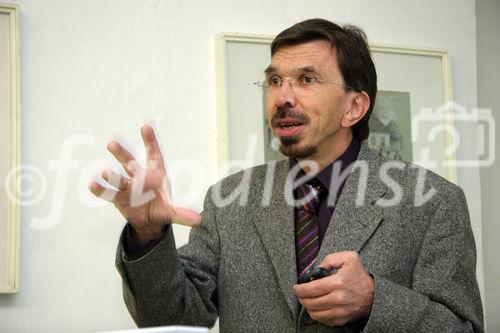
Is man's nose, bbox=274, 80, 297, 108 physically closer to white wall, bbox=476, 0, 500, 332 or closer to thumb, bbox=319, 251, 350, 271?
thumb, bbox=319, 251, 350, 271

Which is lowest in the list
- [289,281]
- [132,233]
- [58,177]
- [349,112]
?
[289,281]

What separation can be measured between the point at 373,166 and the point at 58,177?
82 cm

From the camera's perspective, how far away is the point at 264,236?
5.50 ft

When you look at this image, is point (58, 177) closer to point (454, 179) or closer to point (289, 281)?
point (289, 281)

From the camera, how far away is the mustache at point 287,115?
1.69m

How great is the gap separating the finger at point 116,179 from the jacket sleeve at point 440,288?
572 mm

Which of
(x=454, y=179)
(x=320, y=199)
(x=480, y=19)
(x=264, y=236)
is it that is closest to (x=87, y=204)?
(x=264, y=236)

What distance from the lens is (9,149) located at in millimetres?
1729

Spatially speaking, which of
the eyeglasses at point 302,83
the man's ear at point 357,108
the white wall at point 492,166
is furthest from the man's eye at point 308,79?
the white wall at point 492,166

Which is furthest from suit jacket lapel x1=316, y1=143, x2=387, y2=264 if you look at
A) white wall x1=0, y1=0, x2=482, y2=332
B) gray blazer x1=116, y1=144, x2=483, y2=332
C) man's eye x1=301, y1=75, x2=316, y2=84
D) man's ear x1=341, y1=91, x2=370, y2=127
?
white wall x1=0, y1=0, x2=482, y2=332

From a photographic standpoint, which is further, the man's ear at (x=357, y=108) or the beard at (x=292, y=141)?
the man's ear at (x=357, y=108)

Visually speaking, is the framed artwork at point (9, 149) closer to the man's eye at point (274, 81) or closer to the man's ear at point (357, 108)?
the man's eye at point (274, 81)

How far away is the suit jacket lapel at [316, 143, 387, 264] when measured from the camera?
5.22 feet

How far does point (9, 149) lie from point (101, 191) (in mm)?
642
